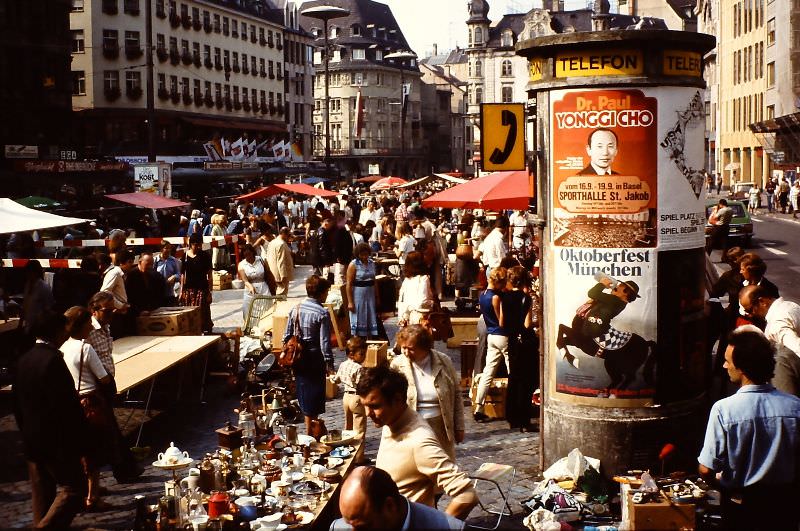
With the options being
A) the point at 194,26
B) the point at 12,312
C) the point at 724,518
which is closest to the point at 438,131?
the point at 194,26

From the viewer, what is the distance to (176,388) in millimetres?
14000

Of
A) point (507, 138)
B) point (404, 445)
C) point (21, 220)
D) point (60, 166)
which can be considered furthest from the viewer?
point (60, 166)

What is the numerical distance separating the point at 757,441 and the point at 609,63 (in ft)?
13.8

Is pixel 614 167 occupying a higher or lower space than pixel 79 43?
lower

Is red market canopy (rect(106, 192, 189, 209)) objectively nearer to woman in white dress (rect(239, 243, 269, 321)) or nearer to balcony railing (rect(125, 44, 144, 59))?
woman in white dress (rect(239, 243, 269, 321))

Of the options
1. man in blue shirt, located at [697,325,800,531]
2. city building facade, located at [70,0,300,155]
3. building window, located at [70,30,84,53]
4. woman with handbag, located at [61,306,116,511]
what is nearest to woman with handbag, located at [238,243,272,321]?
woman with handbag, located at [61,306,116,511]

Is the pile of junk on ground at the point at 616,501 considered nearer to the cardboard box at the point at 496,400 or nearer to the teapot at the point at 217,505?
the teapot at the point at 217,505

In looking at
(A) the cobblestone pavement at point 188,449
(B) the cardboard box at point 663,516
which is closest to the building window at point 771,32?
(A) the cobblestone pavement at point 188,449

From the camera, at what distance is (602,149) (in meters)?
9.29

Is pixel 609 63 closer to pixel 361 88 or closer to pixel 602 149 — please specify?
pixel 602 149

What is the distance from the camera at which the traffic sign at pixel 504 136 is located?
10.4 meters

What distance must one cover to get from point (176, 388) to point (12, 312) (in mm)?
4124

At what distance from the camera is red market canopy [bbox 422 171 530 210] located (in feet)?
57.1

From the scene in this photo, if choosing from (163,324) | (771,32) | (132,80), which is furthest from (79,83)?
(163,324)
